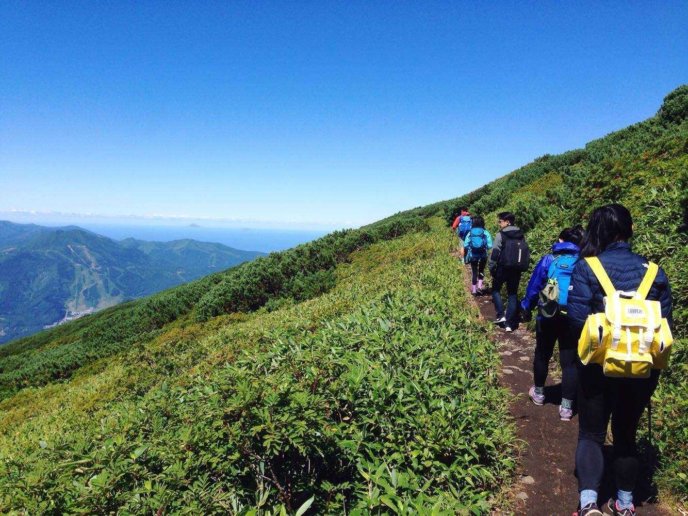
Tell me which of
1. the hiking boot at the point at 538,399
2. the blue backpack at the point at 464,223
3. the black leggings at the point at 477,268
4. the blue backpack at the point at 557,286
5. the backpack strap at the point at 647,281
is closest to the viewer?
the backpack strap at the point at 647,281

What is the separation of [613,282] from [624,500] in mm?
2099

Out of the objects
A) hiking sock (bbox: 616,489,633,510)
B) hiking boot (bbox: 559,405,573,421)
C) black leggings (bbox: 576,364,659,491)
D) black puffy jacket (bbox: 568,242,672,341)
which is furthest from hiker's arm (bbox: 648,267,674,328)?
hiking boot (bbox: 559,405,573,421)

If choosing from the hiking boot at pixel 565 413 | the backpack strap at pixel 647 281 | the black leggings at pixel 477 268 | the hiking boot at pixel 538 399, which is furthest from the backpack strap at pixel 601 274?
the black leggings at pixel 477 268

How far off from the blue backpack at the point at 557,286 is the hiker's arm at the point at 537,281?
115 millimetres

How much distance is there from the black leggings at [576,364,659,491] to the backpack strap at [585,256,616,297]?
2.31ft

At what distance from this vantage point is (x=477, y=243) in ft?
35.8

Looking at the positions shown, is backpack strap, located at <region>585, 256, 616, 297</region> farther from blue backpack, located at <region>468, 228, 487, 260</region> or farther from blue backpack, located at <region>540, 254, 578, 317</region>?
blue backpack, located at <region>468, 228, 487, 260</region>

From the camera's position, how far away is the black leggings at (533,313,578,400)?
5121 mm

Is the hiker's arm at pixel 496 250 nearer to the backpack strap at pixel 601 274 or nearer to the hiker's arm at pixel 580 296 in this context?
the hiker's arm at pixel 580 296

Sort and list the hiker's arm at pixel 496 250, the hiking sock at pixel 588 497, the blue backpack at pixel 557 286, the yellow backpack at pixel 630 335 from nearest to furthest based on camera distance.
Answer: the yellow backpack at pixel 630 335 → the hiking sock at pixel 588 497 → the blue backpack at pixel 557 286 → the hiker's arm at pixel 496 250

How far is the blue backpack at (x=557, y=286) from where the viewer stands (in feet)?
16.6

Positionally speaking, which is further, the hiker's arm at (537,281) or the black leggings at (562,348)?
the hiker's arm at (537,281)

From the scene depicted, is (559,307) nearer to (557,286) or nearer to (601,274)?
(557,286)

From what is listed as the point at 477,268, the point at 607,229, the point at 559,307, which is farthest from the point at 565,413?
the point at 477,268
